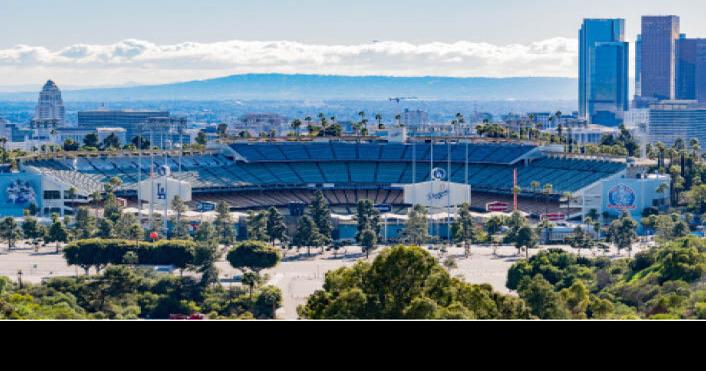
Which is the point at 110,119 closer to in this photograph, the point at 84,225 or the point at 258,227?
the point at 84,225

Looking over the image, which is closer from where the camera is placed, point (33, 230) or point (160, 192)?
point (33, 230)

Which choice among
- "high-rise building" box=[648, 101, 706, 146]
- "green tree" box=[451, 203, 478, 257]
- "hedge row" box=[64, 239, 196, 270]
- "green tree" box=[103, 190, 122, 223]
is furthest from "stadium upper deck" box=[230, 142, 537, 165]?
"high-rise building" box=[648, 101, 706, 146]

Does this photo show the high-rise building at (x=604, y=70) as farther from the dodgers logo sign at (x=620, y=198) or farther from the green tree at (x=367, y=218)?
the green tree at (x=367, y=218)

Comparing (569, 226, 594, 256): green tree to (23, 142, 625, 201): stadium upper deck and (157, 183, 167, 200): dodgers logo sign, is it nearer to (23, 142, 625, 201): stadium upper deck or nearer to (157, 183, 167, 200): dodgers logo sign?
(23, 142, 625, 201): stadium upper deck

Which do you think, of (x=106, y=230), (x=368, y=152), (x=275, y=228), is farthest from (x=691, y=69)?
(x=106, y=230)

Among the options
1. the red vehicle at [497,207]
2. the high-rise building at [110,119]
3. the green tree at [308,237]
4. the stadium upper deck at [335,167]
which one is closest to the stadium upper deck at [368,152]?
the stadium upper deck at [335,167]

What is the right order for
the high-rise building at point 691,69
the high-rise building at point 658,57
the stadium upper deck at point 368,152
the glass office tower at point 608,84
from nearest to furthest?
the stadium upper deck at point 368,152 < the high-rise building at point 658,57 < the high-rise building at point 691,69 < the glass office tower at point 608,84
